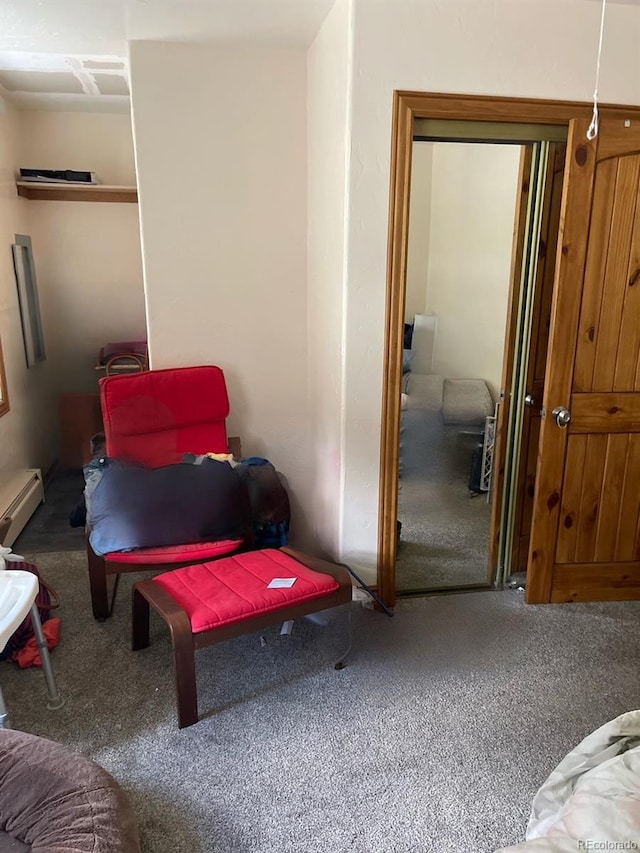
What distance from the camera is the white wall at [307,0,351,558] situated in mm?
2451

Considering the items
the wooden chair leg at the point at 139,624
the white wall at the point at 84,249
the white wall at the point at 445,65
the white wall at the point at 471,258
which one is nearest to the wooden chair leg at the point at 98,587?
the wooden chair leg at the point at 139,624

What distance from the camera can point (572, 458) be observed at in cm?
271

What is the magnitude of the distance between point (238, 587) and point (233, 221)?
1.76m

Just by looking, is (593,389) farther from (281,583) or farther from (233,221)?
(233,221)

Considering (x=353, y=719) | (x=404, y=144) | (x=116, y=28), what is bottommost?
(x=353, y=719)

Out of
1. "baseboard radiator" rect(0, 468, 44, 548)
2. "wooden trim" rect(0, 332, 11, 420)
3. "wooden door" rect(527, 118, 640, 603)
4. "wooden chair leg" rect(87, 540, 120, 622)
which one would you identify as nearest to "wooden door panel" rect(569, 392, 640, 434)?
"wooden door" rect(527, 118, 640, 603)

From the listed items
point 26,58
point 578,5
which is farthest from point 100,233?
point 578,5

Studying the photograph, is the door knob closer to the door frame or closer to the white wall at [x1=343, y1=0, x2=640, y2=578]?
the door frame

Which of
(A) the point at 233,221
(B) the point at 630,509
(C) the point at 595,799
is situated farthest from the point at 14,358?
(C) the point at 595,799

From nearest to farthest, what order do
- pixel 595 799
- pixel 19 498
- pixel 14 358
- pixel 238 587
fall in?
pixel 595 799, pixel 238 587, pixel 19 498, pixel 14 358

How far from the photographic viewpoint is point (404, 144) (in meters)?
2.37

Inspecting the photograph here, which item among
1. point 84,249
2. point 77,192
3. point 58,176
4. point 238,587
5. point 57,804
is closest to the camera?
point 57,804

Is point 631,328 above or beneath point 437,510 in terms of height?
above

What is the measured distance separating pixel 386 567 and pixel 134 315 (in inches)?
119
